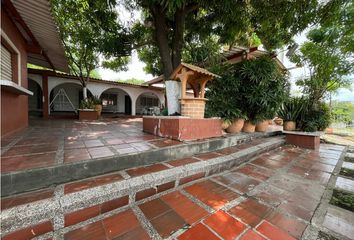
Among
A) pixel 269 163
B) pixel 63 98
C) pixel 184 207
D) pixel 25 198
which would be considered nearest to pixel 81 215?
pixel 25 198

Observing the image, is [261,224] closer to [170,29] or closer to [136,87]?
[170,29]

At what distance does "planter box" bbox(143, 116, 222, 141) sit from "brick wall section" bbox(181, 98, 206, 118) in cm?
18

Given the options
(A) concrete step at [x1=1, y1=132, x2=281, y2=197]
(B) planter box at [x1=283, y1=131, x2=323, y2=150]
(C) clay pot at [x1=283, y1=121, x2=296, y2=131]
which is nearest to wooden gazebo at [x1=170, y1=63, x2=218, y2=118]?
(A) concrete step at [x1=1, y1=132, x2=281, y2=197]

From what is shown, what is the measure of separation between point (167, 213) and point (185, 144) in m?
1.37

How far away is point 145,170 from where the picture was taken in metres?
2.09

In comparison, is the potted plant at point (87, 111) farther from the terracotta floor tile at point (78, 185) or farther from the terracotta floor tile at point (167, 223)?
the terracotta floor tile at point (167, 223)

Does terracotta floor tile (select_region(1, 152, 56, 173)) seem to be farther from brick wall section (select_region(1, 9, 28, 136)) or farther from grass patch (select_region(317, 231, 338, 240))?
grass patch (select_region(317, 231, 338, 240))

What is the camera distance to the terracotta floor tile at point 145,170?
78.0 inches

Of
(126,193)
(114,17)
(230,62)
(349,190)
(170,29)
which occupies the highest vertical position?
(114,17)

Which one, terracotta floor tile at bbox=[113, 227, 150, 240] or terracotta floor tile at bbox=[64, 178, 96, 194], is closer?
terracotta floor tile at bbox=[113, 227, 150, 240]

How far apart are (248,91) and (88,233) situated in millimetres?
4343

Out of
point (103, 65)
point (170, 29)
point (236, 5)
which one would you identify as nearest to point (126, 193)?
point (236, 5)

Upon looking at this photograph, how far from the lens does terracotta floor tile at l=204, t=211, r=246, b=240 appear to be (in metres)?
1.33

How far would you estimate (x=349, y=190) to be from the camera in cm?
220
